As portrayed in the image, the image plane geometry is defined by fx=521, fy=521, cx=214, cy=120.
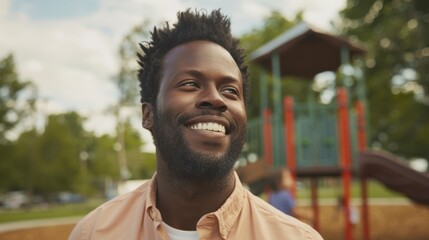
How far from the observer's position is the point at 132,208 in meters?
1.76

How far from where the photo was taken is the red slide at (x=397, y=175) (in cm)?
917

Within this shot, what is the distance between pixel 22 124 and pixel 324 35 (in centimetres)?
2626

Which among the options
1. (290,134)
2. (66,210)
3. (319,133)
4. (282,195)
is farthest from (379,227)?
(66,210)

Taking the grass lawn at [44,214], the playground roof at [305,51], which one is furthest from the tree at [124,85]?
the playground roof at [305,51]

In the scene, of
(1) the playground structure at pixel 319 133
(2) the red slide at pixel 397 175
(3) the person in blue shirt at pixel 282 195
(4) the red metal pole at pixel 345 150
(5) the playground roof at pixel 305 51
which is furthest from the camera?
(5) the playground roof at pixel 305 51

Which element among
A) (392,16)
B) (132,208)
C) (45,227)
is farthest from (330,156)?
(392,16)

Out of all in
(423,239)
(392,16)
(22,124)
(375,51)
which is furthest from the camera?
(22,124)

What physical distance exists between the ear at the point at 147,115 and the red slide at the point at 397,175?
26.5ft

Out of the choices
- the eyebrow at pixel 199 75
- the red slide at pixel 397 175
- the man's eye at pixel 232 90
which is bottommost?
the red slide at pixel 397 175

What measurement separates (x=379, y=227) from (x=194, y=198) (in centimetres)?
1391

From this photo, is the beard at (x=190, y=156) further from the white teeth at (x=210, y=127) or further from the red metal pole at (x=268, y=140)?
the red metal pole at (x=268, y=140)

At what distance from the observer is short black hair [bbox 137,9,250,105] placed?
1.82 metres

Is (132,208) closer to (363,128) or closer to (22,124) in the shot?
(363,128)

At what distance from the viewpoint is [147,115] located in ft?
6.23
